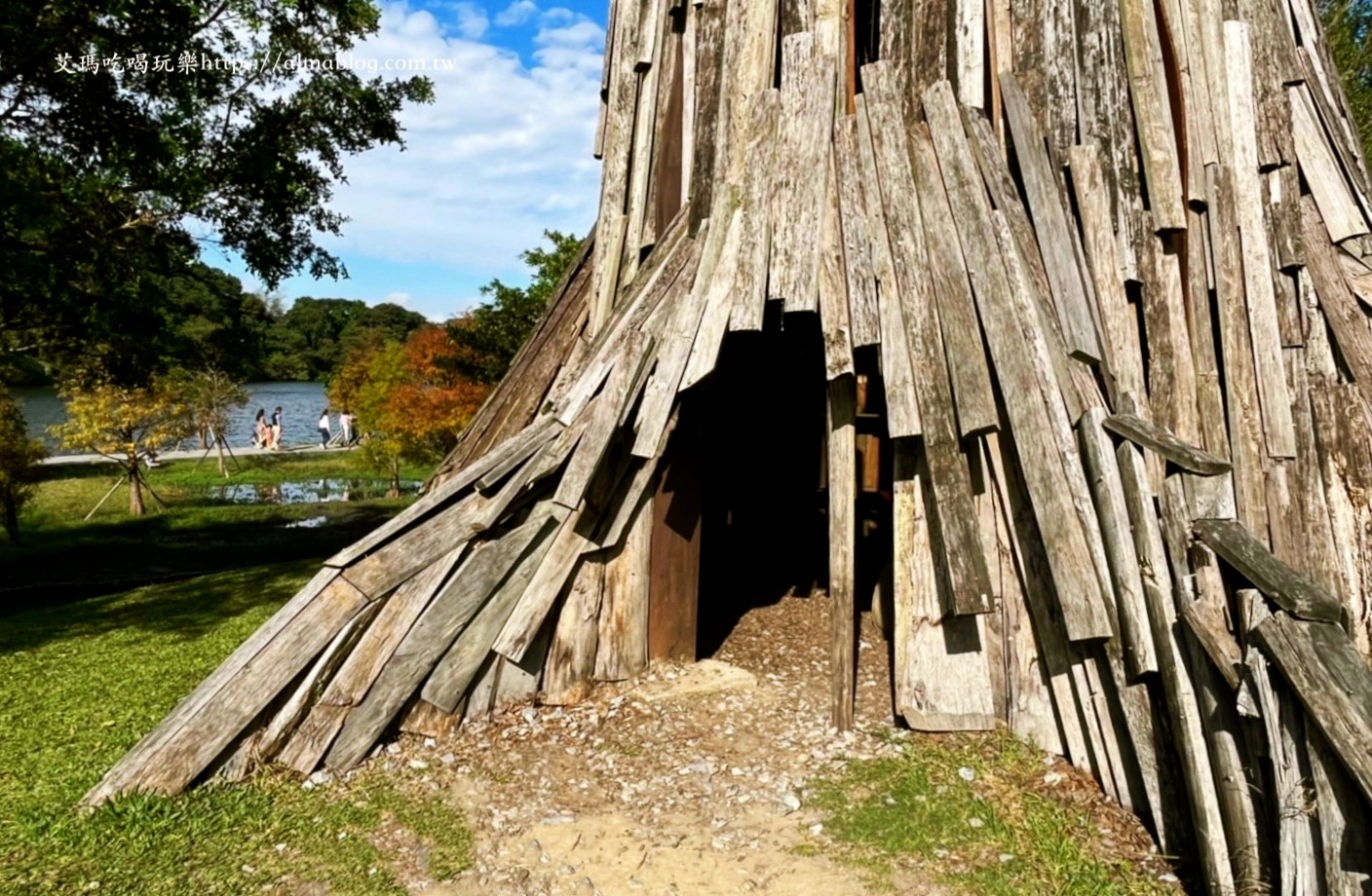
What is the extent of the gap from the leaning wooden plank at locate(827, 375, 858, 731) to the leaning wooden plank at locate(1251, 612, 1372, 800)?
2091 mm

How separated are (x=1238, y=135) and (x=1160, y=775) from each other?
3113 millimetres

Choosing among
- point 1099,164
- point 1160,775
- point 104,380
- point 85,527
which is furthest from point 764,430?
point 85,527

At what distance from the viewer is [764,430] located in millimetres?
9359

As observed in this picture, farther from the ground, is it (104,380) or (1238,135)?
(1238,135)

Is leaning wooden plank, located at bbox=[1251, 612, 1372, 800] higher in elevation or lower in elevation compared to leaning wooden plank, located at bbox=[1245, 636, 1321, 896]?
higher

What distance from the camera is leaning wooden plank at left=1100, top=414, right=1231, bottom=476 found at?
12.5ft

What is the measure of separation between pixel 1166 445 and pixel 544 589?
3.19 m

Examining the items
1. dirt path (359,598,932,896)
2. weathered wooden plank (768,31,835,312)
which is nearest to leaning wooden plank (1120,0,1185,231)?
weathered wooden plank (768,31,835,312)

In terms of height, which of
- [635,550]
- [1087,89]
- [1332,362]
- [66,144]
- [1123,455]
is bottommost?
[635,550]

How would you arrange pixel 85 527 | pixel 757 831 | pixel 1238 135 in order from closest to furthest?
pixel 757 831
pixel 1238 135
pixel 85 527

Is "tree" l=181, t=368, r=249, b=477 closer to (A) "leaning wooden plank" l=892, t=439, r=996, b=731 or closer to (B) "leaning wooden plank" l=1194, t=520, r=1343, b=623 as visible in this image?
(A) "leaning wooden plank" l=892, t=439, r=996, b=731

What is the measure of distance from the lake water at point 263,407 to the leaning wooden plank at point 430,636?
2879 cm

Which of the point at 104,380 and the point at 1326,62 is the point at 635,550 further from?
the point at 104,380

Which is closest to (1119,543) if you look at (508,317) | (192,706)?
(192,706)
